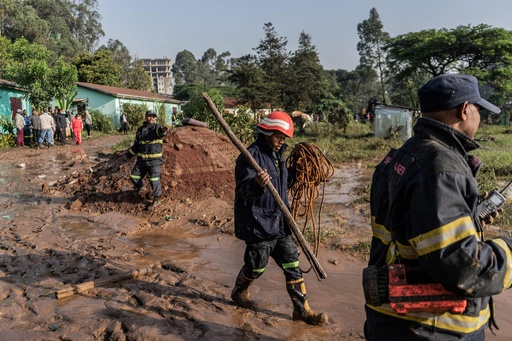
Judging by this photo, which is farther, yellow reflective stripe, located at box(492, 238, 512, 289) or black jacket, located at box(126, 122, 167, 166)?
black jacket, located at box(126, 122, 167, 166)

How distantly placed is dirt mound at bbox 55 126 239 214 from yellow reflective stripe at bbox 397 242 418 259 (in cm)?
602

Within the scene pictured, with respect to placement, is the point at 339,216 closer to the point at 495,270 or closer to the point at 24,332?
the point at 24,332

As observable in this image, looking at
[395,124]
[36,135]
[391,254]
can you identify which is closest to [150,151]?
[391,254]

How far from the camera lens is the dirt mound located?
25.3 feet

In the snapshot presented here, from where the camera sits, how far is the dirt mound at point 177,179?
303 inches

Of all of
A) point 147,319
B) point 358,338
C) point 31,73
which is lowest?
point 358,338

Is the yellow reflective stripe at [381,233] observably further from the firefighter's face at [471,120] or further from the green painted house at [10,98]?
the green painted house at [10,98]

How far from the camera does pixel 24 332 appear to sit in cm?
326

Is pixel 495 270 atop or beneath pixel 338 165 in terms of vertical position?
atop

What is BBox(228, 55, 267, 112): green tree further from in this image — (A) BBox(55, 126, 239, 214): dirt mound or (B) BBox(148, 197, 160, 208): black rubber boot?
Result: (B) BBox(148, 197, 160, 208): black rubber boot

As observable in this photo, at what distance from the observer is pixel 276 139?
350 centimetres

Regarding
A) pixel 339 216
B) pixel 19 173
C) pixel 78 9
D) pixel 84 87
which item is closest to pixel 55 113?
pixel 19 173

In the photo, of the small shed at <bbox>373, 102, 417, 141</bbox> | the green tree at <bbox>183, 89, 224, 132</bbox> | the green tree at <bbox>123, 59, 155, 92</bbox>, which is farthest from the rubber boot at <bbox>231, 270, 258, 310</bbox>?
the green tree at <bbox>123, 59, 155, 92</bbox>

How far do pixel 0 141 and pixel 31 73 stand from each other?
347 centimetres
